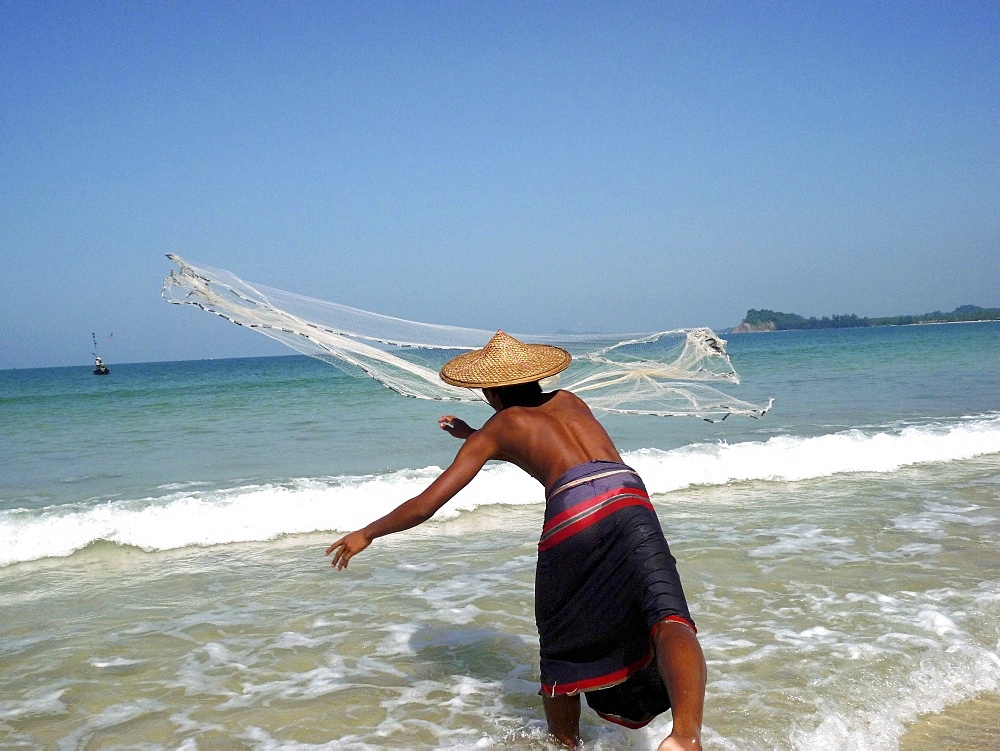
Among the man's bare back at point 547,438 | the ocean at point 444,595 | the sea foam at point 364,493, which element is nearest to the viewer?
the man's bare back at point 547,438

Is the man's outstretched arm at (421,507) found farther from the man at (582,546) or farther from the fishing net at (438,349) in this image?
the fishing net at (438,349)

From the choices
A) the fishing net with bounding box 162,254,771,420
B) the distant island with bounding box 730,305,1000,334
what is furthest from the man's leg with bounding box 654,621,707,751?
the distant island with bounding box 730,305,1000,334

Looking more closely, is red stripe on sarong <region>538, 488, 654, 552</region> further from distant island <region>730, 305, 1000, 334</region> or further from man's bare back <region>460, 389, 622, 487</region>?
distant island <region>730, 305, 1000, 334</region>

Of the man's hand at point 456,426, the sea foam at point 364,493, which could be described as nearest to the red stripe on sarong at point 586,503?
the man's hand at point 456,426

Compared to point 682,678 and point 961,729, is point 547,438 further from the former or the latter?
point 961,729

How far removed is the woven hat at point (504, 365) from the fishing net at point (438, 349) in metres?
1.37

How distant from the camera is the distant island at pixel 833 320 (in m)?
72.5

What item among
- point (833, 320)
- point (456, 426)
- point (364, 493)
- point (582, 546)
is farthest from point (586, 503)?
point (833, 320)

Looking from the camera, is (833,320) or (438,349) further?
(833,320)

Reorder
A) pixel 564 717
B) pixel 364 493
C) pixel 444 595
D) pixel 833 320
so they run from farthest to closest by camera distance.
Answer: pixel 833 320
pixel 364 493
pixel 444 595
pixel 564 717

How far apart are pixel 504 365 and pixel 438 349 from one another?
92.8 inches

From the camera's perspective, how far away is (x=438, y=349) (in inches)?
198

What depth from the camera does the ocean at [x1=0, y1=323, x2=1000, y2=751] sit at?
10.8 ft

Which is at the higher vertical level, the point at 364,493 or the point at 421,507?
the point at 421,507
